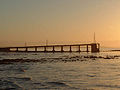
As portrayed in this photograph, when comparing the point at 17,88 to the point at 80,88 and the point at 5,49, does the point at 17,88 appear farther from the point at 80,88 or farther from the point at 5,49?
the point at 5,49

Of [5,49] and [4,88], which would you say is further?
[5,49]

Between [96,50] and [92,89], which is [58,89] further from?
[96,50]

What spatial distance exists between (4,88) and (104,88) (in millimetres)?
6689

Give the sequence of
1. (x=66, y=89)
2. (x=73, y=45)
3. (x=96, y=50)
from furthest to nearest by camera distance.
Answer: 1. (x=73, y=45)
2. (x=96, y=50)
3. (x=66, y=89)

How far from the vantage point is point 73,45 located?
151 meters

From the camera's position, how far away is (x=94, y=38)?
15600 centimetres

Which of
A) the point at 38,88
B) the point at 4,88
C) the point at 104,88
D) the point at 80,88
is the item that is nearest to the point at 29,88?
the point at 38,88

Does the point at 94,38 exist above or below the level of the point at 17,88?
above

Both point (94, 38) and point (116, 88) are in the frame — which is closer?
point (116, 88)

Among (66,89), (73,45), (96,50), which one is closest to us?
(66,89)

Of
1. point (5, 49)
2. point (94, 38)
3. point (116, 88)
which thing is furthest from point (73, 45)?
point (116, 88)

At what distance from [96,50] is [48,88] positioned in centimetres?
12687

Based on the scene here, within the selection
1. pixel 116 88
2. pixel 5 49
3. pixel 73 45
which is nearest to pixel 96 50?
pixel 73 45

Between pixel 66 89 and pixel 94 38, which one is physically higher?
pixel 94 38
